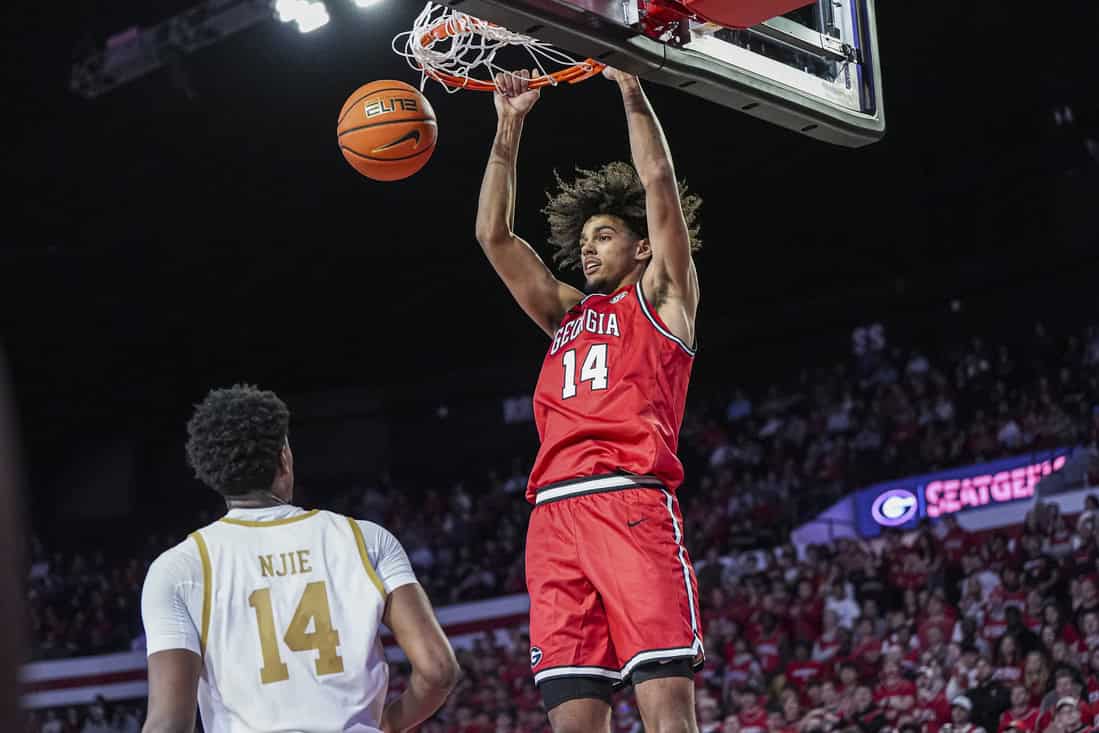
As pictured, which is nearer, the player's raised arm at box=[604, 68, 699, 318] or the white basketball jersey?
the white basketball jersey

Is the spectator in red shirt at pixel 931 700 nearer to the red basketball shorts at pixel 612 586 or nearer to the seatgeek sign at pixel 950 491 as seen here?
the seatgeek sign at pixel 950 491

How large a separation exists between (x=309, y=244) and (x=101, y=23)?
5547 millimetres

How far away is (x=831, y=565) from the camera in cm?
1223

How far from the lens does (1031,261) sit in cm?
1872

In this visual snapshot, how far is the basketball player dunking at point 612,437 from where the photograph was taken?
375cm

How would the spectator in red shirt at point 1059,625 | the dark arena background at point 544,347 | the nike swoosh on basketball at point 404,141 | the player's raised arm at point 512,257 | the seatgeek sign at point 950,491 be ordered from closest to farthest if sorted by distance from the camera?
1. the player's raised arm at point 512,257
2. the nike swoosh on basketball at point 404,141
3. the spectator in red shirt at point 1059,625
4. the dark arena background at point 544,347
5. the seatgeek sign at point 950,491

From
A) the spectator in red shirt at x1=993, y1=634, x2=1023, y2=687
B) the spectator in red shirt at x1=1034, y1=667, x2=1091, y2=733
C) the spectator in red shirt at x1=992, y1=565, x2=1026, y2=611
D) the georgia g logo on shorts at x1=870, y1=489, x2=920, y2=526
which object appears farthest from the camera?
the georgia g logo on shorts at x1=870, y1=489, x2=920, y2=526

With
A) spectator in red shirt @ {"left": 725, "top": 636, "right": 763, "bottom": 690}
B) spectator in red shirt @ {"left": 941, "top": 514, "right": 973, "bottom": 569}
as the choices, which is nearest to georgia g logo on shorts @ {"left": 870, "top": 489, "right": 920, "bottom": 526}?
spectator in red shirt @ {"left": 941, "top": 514, "right": 973, "bottom": 569}

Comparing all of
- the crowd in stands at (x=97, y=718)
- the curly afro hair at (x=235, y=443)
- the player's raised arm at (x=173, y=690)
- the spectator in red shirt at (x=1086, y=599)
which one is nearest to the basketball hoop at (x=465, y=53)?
the curly afro hair at (x=235, y=443)

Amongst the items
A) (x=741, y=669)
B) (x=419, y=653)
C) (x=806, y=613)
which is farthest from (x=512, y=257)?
(x=806, y=613)

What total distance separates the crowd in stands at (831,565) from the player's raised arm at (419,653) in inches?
247

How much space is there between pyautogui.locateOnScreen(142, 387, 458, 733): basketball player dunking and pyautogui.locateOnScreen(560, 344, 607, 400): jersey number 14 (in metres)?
1.31

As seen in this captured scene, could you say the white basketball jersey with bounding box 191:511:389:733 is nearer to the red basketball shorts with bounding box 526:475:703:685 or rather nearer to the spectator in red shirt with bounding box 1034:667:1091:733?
the red basketball shorts with bounding box 526:475:703:685

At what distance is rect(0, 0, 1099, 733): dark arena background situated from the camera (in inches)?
440
